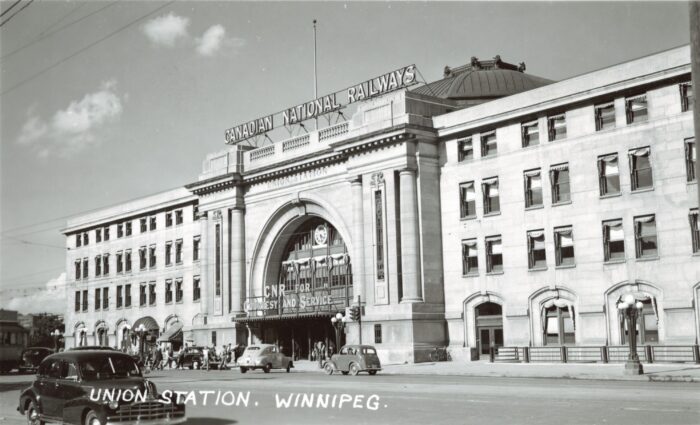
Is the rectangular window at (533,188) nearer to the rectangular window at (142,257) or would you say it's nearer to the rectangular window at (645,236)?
the rectangular window at (645,236)

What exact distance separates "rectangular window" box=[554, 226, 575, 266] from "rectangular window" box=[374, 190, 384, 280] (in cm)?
1137

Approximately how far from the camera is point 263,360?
45125 mm

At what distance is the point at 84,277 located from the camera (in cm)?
8881

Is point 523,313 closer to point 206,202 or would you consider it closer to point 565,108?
point 565,108

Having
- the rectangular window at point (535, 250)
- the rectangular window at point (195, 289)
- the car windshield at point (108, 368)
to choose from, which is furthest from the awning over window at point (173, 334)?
the car windshield at point (108, 368)

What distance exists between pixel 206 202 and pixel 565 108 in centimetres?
3389

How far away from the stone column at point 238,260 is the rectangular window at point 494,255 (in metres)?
23.2

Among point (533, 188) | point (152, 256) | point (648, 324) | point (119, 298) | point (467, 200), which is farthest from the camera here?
point (119, 298)

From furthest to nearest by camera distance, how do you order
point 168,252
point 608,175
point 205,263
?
point 168,252, point 205,263, point 608,175

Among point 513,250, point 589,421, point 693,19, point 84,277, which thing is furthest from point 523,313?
point 84,277

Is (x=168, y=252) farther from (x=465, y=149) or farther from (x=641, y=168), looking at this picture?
(x=641, y=168)

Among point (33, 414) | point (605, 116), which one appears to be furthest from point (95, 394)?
point (605, 116)

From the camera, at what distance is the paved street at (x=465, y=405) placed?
16.8 metres

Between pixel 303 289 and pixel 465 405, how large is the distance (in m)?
40.9
